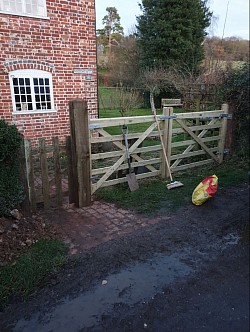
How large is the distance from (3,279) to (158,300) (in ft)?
5.43

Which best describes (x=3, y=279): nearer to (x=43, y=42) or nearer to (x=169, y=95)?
(x=43, y=42)

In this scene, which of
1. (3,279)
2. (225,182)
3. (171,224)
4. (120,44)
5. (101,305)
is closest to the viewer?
(101,305)

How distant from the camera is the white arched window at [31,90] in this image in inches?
297

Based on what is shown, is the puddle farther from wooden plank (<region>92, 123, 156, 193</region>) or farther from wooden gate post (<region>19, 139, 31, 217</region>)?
wooden plank (<region>92, 123, 156, 193</region>)

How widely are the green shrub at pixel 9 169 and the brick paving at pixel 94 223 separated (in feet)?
2.53

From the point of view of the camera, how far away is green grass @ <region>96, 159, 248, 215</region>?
15.6 feet

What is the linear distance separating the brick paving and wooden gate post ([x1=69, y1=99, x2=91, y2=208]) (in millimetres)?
257

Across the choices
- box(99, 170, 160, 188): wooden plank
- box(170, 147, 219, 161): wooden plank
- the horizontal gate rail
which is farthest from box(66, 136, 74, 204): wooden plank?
box(170, 147, 219, 161): wooden plank

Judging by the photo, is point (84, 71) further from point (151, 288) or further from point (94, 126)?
point (151, 288)

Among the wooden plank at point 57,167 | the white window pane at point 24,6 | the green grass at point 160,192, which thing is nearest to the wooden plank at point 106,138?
the wooden plank at point 57,167

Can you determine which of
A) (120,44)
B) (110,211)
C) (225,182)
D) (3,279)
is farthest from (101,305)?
(120,44)

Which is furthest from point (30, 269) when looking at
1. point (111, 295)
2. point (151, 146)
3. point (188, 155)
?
point (188, 155)

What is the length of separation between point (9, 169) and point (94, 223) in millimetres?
1520

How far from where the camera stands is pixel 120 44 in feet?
77.8
